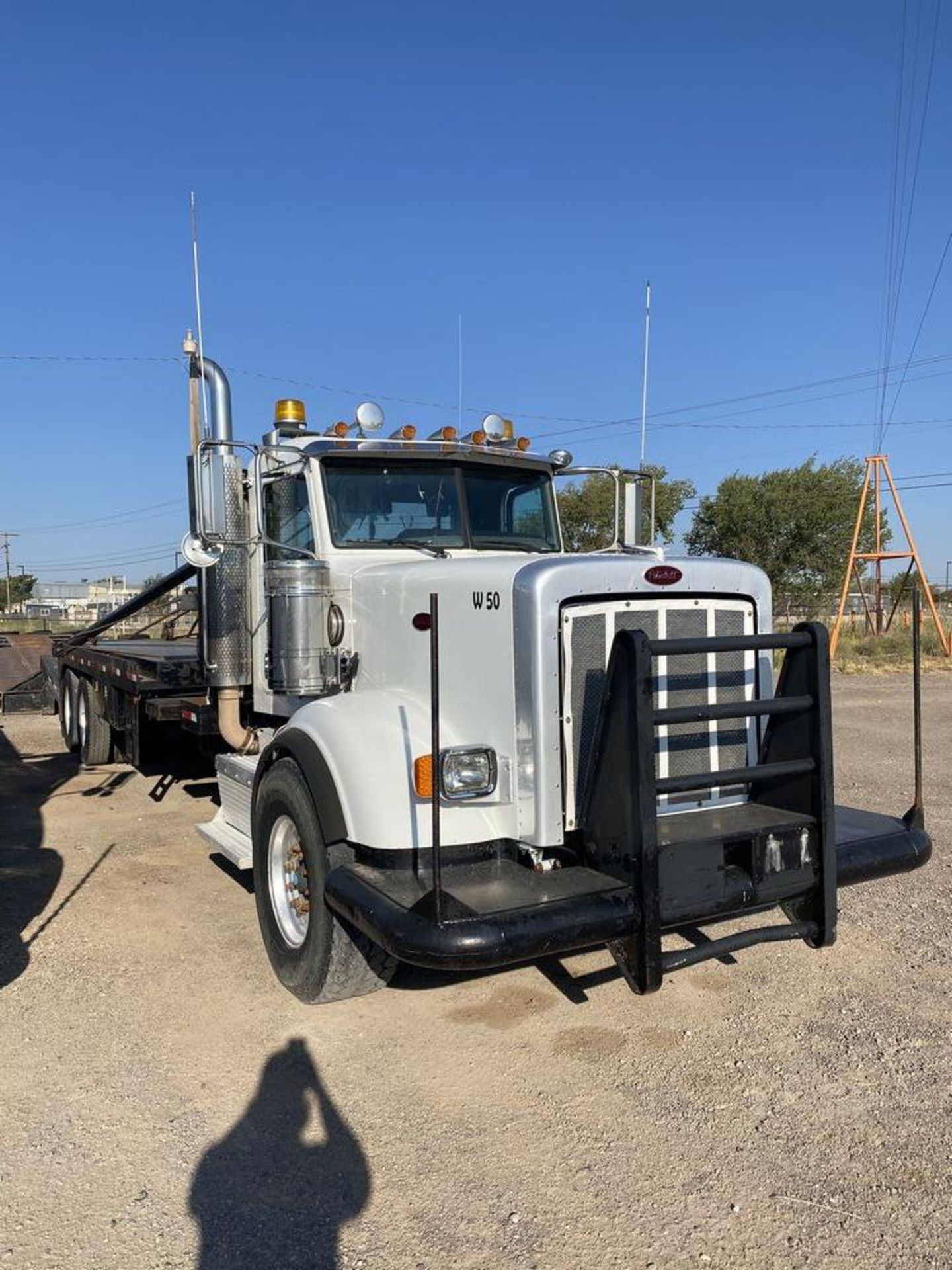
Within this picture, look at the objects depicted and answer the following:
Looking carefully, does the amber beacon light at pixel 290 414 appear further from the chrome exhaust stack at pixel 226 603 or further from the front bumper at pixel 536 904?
the front bumper at pixel 536 904

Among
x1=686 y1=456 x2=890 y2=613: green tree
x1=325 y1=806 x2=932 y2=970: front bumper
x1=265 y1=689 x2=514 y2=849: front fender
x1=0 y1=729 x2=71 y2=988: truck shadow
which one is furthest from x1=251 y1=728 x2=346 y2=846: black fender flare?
x1=686 y1=456 x2=890 y2=613: green tree

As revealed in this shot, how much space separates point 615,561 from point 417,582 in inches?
37.8

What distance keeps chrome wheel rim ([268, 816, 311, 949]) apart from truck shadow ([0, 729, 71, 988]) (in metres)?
1.27

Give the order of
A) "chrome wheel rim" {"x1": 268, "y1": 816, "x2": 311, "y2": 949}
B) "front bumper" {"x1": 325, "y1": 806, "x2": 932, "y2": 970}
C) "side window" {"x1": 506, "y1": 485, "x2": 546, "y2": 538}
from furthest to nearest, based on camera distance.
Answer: "side window" {"x1": 506, "y1": 485, "x2": 546, "y2": 538} → "chrome wheel rim" {"x1": 268, "y1": 816, "x2": 311, "y2": 949} → "front bumper" {"x1": 325, "y1": 806, "x2": 932, "y2": 970}

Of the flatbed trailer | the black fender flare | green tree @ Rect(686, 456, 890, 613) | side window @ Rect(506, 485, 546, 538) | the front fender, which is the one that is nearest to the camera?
the front fender

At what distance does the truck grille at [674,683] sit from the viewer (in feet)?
11.8

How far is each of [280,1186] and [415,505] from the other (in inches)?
128

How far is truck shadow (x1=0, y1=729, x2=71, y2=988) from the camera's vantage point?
4766 mm

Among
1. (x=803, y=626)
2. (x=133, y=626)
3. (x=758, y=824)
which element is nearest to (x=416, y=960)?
(x=758, y=824)

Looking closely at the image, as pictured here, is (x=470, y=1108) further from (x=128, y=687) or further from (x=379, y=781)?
(x=128, y=687)

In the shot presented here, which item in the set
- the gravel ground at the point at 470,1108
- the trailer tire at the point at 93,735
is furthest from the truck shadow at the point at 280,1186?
the trailer tire at the point at 93,735

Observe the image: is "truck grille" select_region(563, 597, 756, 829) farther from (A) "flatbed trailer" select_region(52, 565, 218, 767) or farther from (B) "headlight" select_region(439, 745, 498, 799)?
(A) "flatbed trailer" select_region(52, 565, 218, 767)

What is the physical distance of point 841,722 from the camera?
12562 mm

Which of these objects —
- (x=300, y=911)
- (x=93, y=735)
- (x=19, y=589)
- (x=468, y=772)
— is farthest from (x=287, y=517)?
(x=19, y=589)
